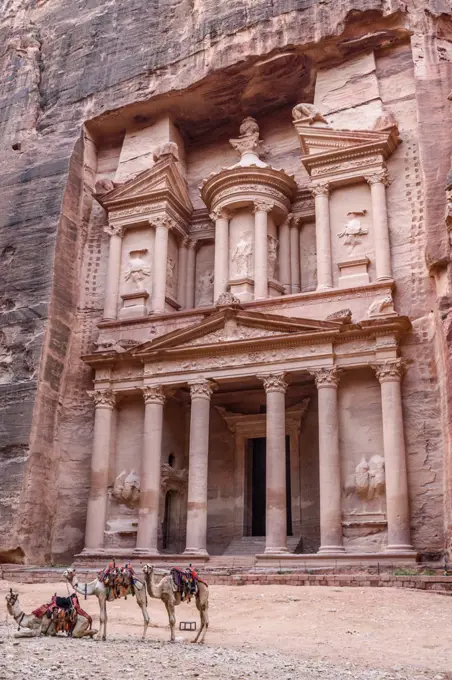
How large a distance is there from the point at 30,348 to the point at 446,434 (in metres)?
12.8

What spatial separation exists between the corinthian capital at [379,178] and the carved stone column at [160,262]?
6961 millimetres

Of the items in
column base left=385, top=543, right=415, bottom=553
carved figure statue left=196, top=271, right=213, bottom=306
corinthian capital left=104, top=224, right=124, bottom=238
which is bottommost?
column base left=385, top=543, right=415, bottom=553

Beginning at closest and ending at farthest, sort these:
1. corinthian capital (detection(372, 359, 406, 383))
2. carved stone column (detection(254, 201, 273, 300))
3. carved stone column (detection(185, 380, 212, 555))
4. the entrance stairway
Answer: corinthian capital (detection(372, 359, 406, 383))
carved stone column (detection(185, 380, 212, 555))
the entrance stairway
carved stone column (detection(254, 201, 273, 300))

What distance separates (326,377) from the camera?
19812 millimetres

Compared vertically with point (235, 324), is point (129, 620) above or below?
below

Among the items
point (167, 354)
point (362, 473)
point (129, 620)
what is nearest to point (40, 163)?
point (167, 354)

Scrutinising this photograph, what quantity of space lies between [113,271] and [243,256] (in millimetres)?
4553

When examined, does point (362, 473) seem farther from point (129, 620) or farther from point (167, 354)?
point (129, 620)

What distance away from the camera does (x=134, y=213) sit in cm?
2534

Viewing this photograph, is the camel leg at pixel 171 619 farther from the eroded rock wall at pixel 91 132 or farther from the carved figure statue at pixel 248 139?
the carved figure statue at pixel 248 139

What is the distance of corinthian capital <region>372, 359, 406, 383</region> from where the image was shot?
19.2 metres

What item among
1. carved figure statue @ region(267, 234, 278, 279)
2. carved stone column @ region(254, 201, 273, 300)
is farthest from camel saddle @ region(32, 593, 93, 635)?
carved figure statue @ region(267, 234, 278, 279)

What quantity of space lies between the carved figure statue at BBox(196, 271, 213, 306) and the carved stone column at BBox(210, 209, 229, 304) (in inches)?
74.6

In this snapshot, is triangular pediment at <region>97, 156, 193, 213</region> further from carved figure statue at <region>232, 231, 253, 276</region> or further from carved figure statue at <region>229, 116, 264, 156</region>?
carved figure statue at <region>232, 231, 253, 276</region>
